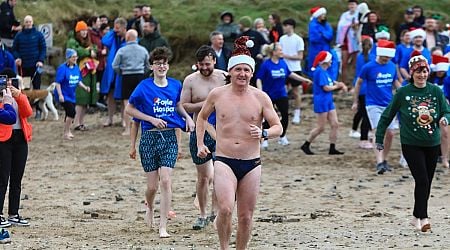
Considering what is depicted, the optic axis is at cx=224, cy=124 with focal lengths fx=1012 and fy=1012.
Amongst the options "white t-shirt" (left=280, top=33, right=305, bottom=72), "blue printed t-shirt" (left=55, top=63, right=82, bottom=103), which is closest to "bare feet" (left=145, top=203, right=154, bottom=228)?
"blue printed t-shirt" (left=55, top=63, right=82, bottom=103)

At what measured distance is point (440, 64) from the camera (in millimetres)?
15594

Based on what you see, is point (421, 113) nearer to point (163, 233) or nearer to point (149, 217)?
point (163, 233)

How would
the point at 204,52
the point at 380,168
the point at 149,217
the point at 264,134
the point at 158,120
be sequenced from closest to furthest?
the point at 264,134
the point at 158,120
the point at 204,52
the point at 149,217
the point at 380,168

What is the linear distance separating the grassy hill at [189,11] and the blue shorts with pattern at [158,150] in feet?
42.2

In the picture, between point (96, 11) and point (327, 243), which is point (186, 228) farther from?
point (96, 11)

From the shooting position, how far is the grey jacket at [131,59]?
59.0ft

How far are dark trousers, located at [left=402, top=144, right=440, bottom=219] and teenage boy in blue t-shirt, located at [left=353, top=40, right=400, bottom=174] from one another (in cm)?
428

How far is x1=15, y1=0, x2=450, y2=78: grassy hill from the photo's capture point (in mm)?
24078

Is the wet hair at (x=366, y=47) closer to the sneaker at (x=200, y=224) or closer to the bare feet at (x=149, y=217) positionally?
the sneaker at (x=200, y=224)

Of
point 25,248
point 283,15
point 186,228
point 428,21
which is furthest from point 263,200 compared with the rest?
point 283,15

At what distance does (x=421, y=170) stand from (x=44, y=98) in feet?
Answer: 37.2

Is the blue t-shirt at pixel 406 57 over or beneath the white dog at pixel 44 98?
over

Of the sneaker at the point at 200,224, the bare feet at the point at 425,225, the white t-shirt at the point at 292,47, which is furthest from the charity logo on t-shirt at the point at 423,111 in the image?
the white t-shirt at the point at 292,47

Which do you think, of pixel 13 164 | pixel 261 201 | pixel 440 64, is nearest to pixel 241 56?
pixel 13 164
